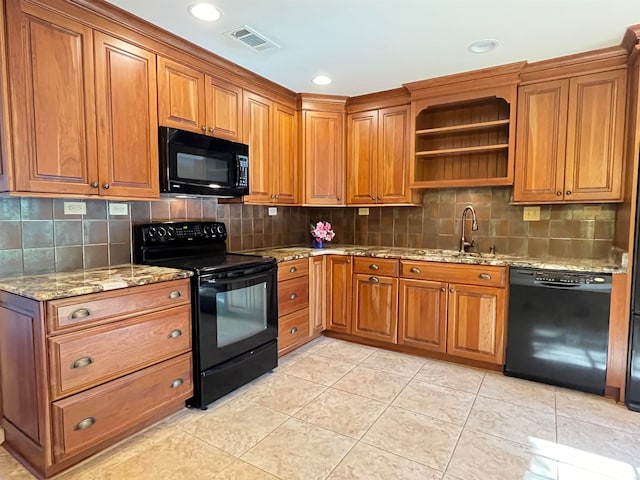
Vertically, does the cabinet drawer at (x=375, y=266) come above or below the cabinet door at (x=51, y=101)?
below

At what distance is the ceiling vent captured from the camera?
218 centimetres

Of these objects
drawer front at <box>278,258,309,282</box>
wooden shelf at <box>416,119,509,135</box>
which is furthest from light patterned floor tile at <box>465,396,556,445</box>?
wooden shelf at <box>416,119,509,135</box>

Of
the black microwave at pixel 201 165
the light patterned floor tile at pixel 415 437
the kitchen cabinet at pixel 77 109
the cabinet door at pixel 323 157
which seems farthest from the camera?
the cabinet door at pixel 323 157

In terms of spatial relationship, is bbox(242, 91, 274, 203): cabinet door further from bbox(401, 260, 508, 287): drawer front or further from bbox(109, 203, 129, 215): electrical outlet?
bbox(401, 260, 508, 287): drawer front

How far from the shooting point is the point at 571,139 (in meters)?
2.61

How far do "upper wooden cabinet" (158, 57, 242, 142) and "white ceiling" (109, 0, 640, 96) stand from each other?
0.21 metres

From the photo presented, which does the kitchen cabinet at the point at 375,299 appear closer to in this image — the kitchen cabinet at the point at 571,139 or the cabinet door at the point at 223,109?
the kitchen cabinet at the point at 571,139

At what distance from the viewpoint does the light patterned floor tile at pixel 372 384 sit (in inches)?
95.9

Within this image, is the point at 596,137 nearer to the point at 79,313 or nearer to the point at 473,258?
the point at 473,258

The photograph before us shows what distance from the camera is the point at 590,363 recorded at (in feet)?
7.88

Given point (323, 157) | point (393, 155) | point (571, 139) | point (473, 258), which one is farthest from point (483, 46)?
point (323, 157)

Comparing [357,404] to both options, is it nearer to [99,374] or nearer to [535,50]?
[99,374]

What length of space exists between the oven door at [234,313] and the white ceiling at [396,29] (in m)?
1.52

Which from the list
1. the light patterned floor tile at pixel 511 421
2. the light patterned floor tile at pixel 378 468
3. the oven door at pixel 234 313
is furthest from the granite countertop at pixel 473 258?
the light patterned floor tile at pixel 378 468
